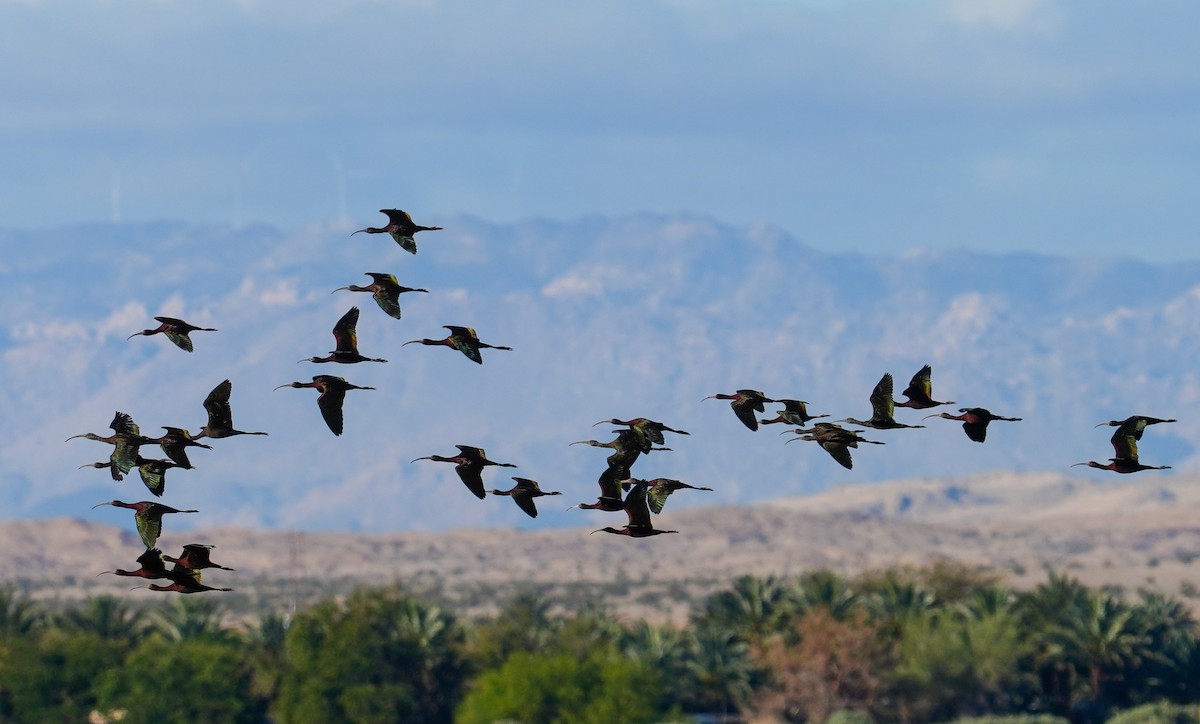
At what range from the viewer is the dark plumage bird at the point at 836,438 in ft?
74.0

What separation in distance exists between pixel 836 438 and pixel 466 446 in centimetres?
465

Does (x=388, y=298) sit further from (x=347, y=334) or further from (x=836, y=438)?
A: (x=836, y=438)

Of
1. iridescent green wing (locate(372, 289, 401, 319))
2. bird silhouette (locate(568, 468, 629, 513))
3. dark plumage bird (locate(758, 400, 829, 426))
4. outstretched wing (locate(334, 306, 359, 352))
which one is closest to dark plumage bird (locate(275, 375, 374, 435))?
outstretched wing (locate(334, 306, 359, 352))

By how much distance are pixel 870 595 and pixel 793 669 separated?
15110 millimetres

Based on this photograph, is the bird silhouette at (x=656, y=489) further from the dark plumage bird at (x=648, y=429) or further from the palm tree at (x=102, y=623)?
the palm tree at (x=102, y=623)

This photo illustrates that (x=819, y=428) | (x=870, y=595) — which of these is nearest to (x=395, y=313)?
(x=819, y=428)

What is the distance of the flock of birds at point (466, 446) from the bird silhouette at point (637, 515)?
0.04 ft

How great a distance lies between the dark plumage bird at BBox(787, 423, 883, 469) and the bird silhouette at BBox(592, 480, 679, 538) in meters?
1.74

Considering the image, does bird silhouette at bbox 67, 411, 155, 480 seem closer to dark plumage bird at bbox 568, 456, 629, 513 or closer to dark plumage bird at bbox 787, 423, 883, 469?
dark plumage bird at bbox 568, 456, 629, 513

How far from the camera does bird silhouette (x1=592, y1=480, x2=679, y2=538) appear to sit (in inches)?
825

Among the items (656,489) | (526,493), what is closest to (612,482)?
(656,489)

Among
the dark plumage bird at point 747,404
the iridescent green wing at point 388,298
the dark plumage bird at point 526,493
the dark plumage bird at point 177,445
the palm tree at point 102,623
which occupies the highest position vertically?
the iridescent green wing at point 388,298

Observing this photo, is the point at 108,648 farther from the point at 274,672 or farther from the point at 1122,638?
the point at 1122,638

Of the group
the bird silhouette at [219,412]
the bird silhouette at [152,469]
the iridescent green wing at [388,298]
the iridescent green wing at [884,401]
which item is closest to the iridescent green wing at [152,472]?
the bird silhouette at [152,469]
